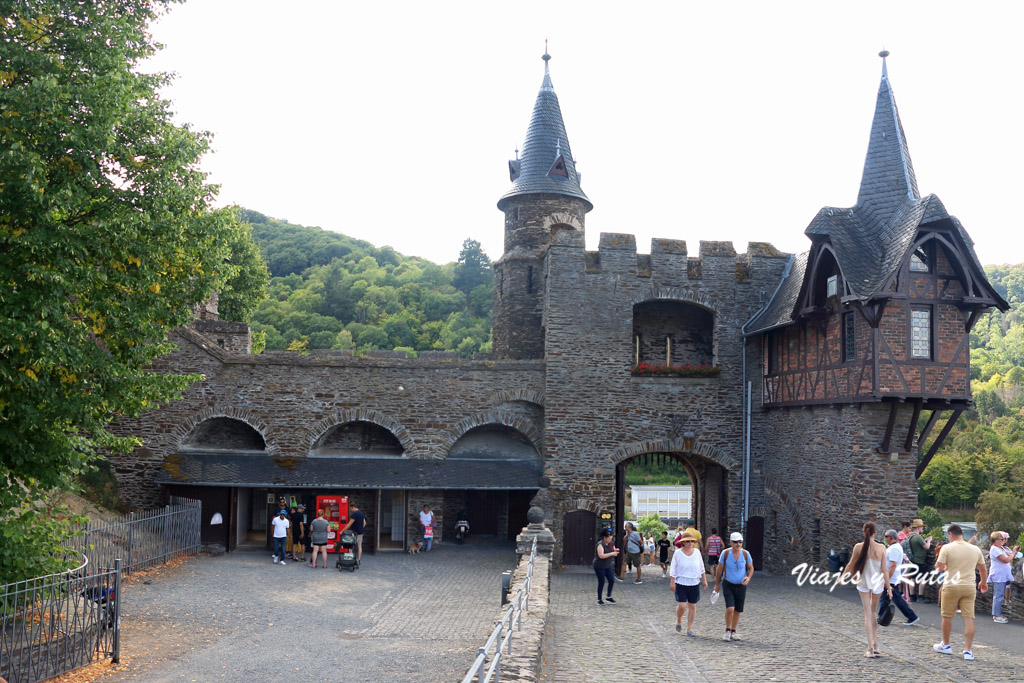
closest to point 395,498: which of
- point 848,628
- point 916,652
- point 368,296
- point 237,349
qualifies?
point 237,349

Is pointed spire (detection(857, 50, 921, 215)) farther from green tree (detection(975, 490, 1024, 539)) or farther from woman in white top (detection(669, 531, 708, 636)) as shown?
green tree (detection(975, 490, 1024, 539))

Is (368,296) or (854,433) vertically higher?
(368,296)

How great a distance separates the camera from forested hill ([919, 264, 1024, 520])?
54.6 m

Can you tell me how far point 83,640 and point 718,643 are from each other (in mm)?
7835

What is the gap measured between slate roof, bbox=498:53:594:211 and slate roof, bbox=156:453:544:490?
32.5ft

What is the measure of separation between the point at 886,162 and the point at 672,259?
19.1 ft

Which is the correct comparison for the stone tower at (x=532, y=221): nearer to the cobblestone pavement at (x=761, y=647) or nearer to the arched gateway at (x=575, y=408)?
the arched gateway at (x=575, y=408)

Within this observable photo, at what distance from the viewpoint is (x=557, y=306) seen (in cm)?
2158

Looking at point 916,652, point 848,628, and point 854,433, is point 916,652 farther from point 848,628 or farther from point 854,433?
point 854,433

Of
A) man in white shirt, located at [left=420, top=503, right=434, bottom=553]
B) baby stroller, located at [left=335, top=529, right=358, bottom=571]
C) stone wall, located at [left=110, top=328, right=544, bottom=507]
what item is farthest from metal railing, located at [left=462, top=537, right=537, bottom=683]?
stone wall, located at [left=110, top=328, right=544, bottom=507]

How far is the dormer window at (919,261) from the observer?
16828 millimetres

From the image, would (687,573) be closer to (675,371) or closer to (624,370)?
(624,370)

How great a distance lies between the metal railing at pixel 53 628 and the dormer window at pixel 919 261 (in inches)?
622

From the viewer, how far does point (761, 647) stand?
9.76 meters
